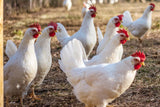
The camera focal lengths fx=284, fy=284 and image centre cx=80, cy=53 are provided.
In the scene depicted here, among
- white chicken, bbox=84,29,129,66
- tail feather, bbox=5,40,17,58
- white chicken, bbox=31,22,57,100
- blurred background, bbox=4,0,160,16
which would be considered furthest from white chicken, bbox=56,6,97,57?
blurred background, bbox=4,0,160,16

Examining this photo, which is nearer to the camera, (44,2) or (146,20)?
(146,20)

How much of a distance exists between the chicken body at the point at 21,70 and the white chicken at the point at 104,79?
2.01ft

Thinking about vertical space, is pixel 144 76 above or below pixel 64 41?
below

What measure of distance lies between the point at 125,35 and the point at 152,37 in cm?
566

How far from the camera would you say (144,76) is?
19.7 ft

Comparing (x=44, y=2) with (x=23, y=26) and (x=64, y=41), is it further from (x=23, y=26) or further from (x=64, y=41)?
(x=64, y=41)

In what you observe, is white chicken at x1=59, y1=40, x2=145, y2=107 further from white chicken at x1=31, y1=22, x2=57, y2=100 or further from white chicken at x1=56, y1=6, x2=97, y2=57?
white chicken at x1=56, y1=6, x2=97, y2=57

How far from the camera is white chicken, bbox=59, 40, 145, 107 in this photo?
3.78 m

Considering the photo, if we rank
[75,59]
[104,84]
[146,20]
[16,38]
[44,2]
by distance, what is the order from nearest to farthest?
[104,84], [75,59], [146,20], [16,38], [44,2]

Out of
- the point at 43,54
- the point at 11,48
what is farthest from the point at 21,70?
the point at 11,48

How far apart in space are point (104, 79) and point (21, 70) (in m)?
1.24

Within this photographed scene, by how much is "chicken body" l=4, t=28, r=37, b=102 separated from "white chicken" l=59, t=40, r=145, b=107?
61 cm

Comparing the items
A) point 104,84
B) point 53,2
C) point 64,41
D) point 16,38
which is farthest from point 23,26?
point 53,2

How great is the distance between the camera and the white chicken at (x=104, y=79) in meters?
3.78
